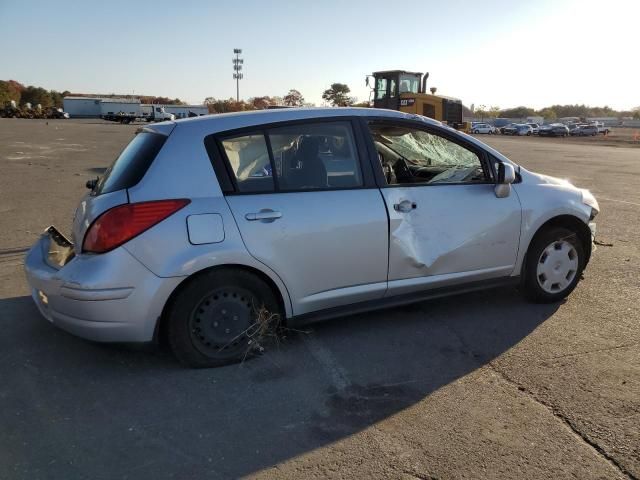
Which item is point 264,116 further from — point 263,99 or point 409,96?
point 263,99

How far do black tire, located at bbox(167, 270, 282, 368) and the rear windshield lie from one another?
30.5 inches

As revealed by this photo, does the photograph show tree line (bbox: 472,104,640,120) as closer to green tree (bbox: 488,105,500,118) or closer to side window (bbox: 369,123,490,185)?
green tree (bbox: 488,105,500,118)

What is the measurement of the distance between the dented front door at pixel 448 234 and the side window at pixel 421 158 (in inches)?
6.6

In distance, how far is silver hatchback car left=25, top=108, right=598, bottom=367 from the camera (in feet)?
10.6

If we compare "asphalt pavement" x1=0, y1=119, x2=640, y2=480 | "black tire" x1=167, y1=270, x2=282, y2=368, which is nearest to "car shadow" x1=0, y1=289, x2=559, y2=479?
"asphalt pavement" x1=0, y1=119, x2=640, y2=480

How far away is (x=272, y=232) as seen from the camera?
11.4 feet

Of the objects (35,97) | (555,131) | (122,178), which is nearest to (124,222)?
(122,178)

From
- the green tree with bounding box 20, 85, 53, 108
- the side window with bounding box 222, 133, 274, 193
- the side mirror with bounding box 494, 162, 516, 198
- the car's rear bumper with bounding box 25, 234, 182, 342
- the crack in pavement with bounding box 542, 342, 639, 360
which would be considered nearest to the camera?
the car's rear bumper with bounding box 25, 234, 182, 342

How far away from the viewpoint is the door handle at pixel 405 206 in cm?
385

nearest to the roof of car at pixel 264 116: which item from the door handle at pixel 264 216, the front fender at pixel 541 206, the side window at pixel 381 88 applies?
the door handle at pixel 264 216

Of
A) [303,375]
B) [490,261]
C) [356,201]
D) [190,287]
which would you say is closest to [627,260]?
[490,261]

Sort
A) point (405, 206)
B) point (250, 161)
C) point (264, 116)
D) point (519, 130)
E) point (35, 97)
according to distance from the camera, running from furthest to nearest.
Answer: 1. point (35, 97)
2. point (519, 130)
3. point (405, 206)
4. point (264, 116)
5. point (250, 161)

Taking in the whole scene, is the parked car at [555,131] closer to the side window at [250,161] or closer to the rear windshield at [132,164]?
the side window at [250,161]

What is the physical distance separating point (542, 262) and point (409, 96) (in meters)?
19.1
